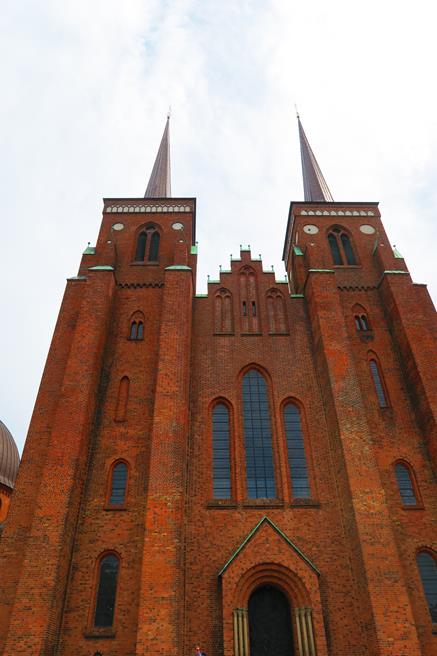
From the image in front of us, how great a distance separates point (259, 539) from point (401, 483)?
5352mm

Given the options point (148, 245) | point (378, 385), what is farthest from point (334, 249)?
point (148, 245)

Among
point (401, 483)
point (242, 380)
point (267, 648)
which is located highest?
point (242, 380)

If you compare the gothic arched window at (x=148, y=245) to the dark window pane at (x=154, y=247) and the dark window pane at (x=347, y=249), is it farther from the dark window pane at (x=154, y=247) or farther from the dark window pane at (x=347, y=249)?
the dark window pane at (x=347, y=249)

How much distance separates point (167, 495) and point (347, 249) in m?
15.6

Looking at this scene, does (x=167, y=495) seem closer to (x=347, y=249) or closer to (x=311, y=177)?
(x=347, y=249)

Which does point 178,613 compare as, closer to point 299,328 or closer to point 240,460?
point 240,460

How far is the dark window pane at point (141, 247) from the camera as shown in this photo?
77.9 ft

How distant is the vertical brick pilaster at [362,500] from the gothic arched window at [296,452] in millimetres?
Result: 1168

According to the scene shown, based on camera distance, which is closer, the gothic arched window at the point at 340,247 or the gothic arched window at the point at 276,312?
the gothic arched window at the point at 276,312

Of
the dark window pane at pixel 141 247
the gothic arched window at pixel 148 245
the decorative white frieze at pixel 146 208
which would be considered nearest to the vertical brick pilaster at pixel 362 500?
the gothic arched window at pixel 148 245

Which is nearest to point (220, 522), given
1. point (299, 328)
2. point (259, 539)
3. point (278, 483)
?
point (259, 539)

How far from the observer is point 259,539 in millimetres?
14859

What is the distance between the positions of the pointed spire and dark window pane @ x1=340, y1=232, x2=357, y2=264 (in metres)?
10.8

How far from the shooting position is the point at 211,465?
16891mm
